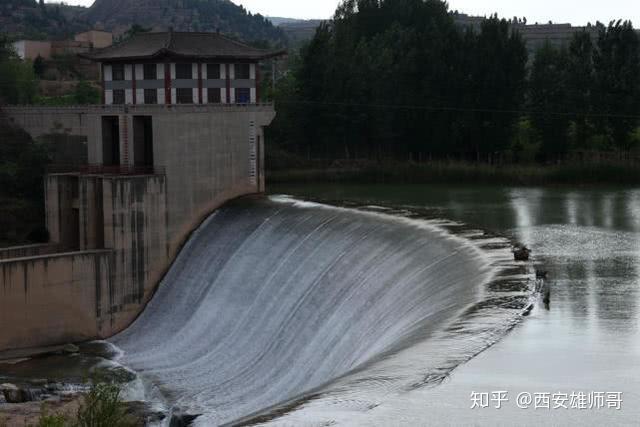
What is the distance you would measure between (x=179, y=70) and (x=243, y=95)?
2595 millimetres

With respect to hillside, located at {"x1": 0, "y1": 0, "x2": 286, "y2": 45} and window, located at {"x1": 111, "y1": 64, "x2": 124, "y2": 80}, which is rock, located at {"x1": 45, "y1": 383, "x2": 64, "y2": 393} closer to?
window, located at {"x1": 111, "y1": 64, "x2": 124, "y2": 80}

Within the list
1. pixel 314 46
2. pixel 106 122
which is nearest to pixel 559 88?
pixel 314 46

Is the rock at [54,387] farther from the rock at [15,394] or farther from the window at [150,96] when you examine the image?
the window at [150,96]

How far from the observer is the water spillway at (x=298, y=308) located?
712 inches

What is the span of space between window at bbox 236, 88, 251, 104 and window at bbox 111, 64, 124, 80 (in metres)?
4.30

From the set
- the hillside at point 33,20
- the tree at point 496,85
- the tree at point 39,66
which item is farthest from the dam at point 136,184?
the hillside at point 33,20

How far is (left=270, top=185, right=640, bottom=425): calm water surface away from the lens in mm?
12680

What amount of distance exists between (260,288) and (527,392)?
1317cm

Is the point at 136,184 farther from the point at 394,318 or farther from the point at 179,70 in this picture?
the point at 394,318

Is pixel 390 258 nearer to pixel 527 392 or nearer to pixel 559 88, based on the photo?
pixel 527 392

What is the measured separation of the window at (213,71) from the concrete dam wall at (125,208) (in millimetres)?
2961

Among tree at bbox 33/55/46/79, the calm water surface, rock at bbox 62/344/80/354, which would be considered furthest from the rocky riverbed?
tree at bbox 33/55/46/79

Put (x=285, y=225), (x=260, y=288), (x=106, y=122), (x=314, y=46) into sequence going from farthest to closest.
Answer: (x=314, y=46) → (x=106, y=122) → (x=285, y=225) → (x=260, y=288)

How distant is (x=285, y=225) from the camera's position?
27984 millimetres
